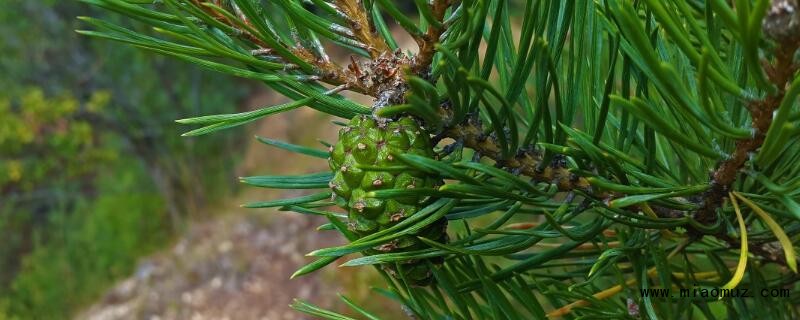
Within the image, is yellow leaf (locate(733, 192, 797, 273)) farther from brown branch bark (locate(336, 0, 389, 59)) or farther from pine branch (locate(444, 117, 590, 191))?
brown branch bark (locate(336, 0, 389, 59))

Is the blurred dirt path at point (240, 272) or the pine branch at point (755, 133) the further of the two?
the blurred dirt path at point (240, 272)

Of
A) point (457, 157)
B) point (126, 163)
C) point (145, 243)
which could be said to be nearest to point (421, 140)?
point (457, 157)

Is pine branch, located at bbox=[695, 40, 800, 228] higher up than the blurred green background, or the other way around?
pine branch, located at bbox=[695, 40, 800, 228]

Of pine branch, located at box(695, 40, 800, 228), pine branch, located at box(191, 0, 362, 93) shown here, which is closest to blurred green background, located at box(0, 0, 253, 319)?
pine branch, located at box(191, 0, 362, 93)

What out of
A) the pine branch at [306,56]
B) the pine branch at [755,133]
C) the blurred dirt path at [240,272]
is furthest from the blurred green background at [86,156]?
the pine branch at [755,133]

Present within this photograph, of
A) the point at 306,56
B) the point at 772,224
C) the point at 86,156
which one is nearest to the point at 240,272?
the point at 86,156

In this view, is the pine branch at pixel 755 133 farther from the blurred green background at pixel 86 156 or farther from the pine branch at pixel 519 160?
the blurred green background at pixel 86 156
